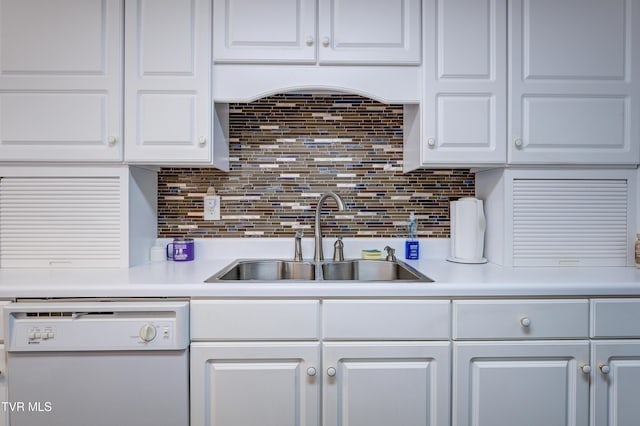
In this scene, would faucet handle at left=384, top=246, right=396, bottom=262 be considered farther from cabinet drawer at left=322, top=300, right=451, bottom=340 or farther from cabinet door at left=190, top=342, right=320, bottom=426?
cabinet door at left=190, top=342, right=320, bottom=426

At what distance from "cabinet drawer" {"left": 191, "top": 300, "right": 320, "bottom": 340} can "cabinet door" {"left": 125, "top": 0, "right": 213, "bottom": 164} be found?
686 millimetres

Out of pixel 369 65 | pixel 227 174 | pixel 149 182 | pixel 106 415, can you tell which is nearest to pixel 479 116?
pixel 369 65

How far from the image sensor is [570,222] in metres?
1.68

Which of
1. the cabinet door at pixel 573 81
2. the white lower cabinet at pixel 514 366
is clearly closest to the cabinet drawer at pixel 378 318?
the white lower cabinet at pixel 514 366

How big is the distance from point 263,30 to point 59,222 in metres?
1.22

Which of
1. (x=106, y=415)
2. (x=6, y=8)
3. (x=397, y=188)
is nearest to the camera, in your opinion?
(x=106, y=415)

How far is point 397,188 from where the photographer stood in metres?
1.96

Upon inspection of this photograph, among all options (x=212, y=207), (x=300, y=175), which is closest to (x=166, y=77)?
(x=212, y=207)

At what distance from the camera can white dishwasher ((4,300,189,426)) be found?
49.8 inches

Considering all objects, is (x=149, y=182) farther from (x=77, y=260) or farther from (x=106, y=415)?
(x=106, y=415)

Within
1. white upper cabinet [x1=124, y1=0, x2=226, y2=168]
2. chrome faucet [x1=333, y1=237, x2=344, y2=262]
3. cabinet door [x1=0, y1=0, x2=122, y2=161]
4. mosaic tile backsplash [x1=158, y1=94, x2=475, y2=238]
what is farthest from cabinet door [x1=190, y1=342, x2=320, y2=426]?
cabinet door [x1=0, y1=0, x2=122, y2=161]

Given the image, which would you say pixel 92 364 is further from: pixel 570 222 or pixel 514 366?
pixel 570 222

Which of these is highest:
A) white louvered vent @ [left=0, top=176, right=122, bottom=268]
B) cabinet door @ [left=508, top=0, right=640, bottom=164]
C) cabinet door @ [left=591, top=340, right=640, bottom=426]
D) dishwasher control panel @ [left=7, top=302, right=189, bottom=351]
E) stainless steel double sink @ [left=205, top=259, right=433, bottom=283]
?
cabinet door @ [left=508, top=0, right=640, bottom=164]

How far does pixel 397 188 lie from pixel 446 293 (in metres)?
0.76
